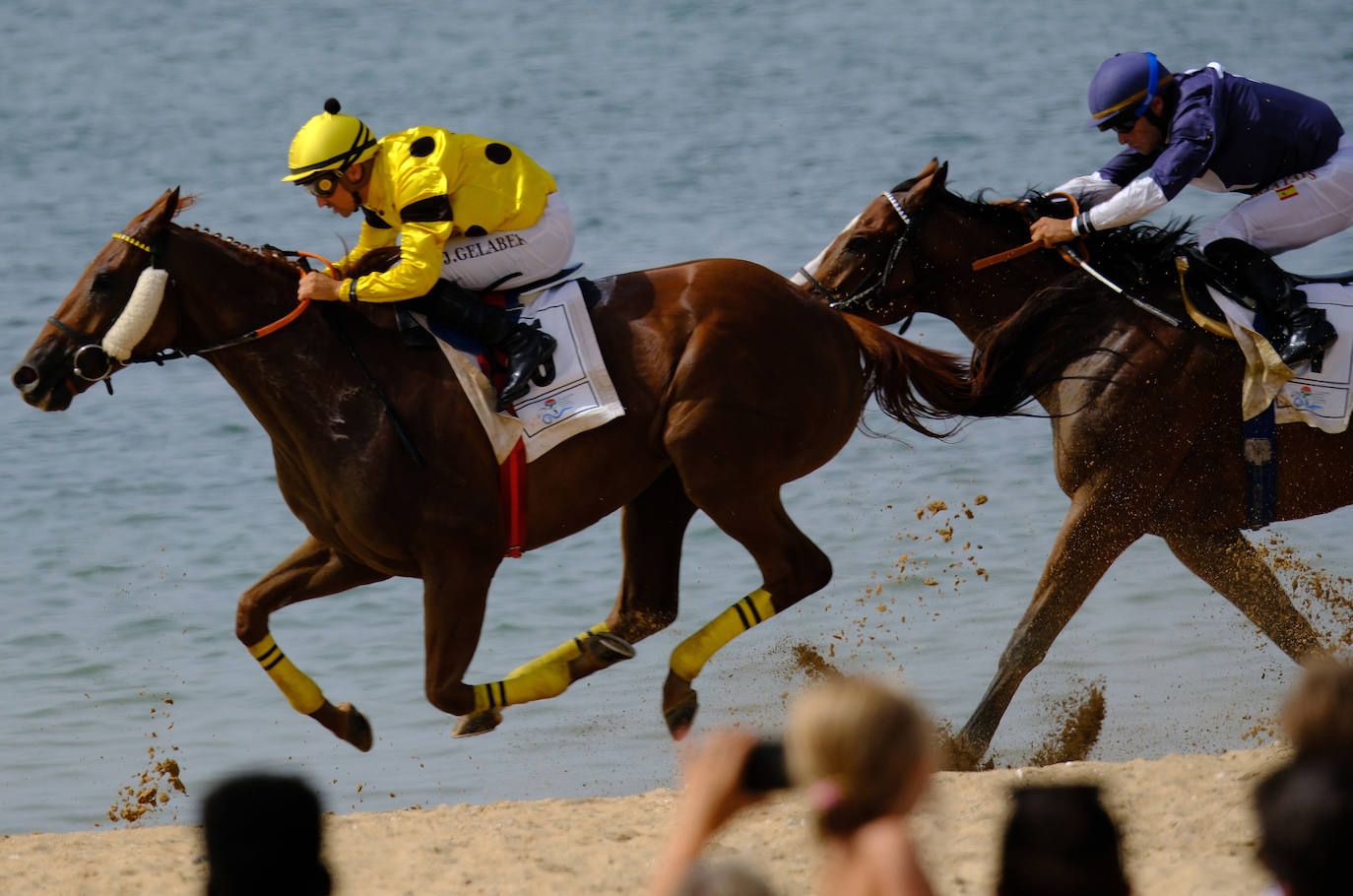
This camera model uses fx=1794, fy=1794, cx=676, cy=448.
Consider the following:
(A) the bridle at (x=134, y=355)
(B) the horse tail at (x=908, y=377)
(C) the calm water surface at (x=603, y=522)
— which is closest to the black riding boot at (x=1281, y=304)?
(B) the horse tail at (x=908, y=377)

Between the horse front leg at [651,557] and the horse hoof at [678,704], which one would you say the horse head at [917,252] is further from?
the horse hoof at [678,704]

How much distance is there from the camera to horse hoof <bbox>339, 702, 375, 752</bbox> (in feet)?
20.3

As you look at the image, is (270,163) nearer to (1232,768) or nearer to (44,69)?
(44,69)

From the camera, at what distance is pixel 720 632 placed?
6.12 meters

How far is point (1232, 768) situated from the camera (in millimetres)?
5973

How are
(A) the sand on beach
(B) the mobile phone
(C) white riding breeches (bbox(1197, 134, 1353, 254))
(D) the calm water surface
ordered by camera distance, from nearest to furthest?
(B) the mobile phone → (A) the sand on beach → (C) white riding breeches (bbox(1197, 134, 1353, 254)) → (D) the calm water surface

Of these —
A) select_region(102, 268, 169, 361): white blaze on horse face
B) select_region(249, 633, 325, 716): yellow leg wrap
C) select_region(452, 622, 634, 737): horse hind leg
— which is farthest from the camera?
select_region(249, 633, 325, 716): yellow leg wrap

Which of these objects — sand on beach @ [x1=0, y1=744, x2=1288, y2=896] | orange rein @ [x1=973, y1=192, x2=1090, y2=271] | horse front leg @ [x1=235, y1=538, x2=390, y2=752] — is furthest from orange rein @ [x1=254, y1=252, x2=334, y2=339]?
orange rein @ [x1=973, y1=192, x2=1090, y2=271]

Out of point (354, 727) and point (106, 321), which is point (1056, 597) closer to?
point (354, 727)

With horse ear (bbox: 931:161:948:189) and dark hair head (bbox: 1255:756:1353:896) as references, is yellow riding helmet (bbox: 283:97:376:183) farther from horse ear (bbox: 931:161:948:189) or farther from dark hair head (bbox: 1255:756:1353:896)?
dark hair head (bbox: 1255:756:1353:896)

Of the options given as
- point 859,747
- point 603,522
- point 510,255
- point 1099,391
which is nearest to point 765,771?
point 859,747

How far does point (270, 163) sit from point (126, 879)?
15.2 m

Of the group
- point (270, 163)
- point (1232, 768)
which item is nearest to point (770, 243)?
point (270, 163)

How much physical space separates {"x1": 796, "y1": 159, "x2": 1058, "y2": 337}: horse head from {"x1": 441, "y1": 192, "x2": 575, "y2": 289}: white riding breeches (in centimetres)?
118
